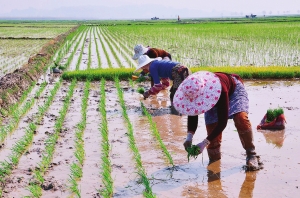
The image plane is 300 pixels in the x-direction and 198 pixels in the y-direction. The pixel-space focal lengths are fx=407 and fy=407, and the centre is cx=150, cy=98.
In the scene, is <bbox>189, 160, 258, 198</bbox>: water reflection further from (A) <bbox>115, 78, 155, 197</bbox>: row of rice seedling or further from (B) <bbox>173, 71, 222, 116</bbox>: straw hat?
(B) <bbox>173, 71, 222, 116</bbox>: straw hat

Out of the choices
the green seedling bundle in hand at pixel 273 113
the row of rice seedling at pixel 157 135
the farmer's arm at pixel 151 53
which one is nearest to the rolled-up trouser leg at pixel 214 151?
the row of rice seedling at pixel 157 135

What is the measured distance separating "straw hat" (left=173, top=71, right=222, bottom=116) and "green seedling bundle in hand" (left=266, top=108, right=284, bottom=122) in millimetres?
2018

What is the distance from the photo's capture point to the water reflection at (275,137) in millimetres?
4359

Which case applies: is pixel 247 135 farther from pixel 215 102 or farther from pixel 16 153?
pixel 16 153

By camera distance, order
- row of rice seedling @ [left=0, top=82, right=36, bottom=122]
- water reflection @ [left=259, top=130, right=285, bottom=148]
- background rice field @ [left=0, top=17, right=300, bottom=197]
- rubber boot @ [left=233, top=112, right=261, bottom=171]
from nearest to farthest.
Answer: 1. background rice field @ [left=0, top=17, right=300, bottom=197]
2. rubber boot @ [left=233, top=112, right=261, bottom=171]
3. water reflection @ [left=259, top=130, right=285, bottom=148]
4. row of rice seedling @ [left=0, top=82, right=36, bottom=122]

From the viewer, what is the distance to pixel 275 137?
4.55 metres

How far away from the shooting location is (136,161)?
151 inches

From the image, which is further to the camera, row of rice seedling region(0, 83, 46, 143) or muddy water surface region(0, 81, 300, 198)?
row of rice seedling region(0, 83, 46, 143)

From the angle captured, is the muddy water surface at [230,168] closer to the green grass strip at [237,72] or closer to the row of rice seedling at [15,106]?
the row of rice seedling at [15,106]

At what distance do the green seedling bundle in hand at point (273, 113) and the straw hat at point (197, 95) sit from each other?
6.62ft

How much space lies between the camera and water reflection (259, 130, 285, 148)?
436 centimetres

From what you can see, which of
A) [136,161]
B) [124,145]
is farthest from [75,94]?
[136,161]

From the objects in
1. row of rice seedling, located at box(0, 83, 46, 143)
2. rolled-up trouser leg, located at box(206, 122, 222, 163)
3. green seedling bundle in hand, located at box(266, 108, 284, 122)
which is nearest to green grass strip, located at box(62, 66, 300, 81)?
row of rice seedling, located at box(0, 83, 46, 143)

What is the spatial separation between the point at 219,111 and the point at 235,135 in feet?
5.32
